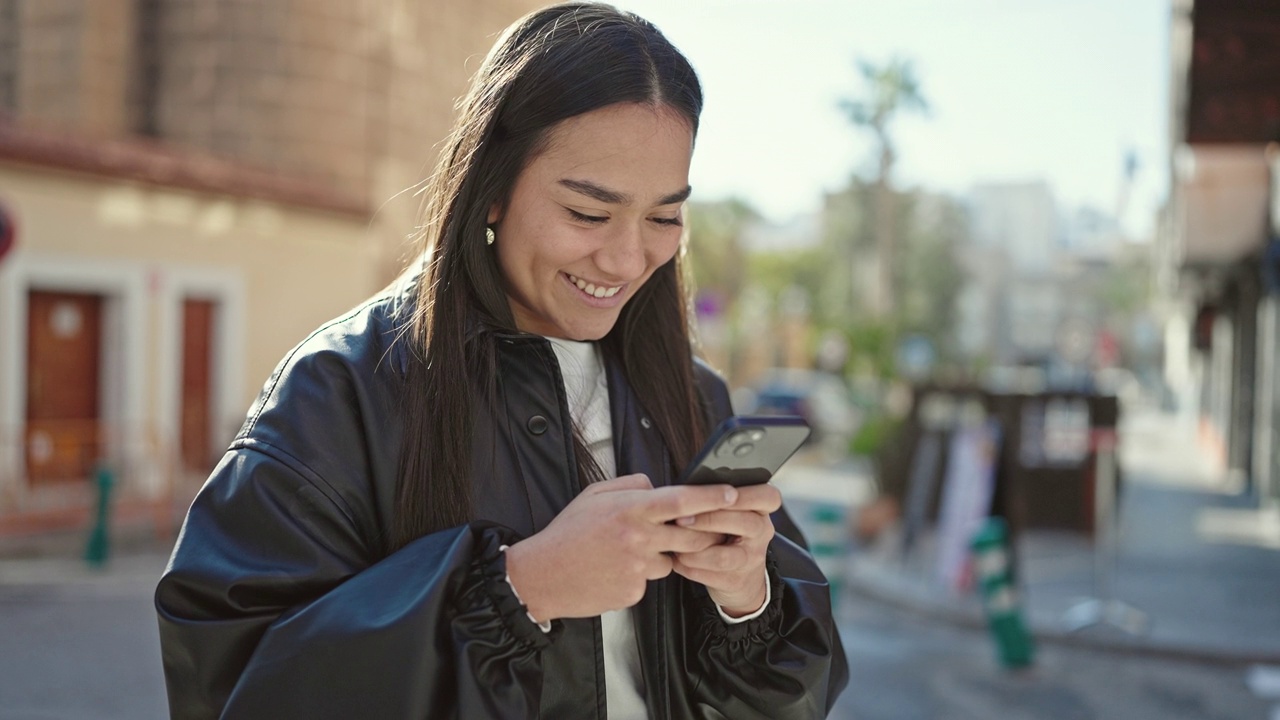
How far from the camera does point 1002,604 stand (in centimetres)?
739

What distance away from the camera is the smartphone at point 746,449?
1358mm

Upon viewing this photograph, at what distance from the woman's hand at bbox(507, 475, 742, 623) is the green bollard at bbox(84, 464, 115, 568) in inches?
376

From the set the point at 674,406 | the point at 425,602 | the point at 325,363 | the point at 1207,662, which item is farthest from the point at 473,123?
the point at 1207,662

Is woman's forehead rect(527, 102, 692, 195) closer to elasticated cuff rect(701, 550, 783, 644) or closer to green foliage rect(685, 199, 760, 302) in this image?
elasticated cuff rect(701, 550, 783, 644)

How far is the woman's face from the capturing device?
1627mm

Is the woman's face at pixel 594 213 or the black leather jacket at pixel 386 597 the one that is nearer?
the black leather jacket at pixel 386 597

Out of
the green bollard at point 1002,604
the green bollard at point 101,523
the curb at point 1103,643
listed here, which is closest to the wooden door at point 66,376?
the green bollard at point 101,523

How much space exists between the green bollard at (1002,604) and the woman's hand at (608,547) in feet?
21.2

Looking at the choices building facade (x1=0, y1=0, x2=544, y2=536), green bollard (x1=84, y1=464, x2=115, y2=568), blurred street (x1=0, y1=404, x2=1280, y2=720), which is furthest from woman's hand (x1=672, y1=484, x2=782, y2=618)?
green bollard (x1=84, y1=464, x2=115, y2=568)

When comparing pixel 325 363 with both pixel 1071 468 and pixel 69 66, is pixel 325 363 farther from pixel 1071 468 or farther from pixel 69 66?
pixel 69 66

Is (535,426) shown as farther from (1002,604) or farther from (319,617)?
(1002,604)

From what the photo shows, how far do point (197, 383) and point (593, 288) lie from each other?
14077mm

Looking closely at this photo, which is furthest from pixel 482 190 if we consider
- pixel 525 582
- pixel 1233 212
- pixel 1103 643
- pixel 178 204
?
pixel 1233 212

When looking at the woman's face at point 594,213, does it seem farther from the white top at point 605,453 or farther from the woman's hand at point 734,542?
the woman's hand at point 734,542
